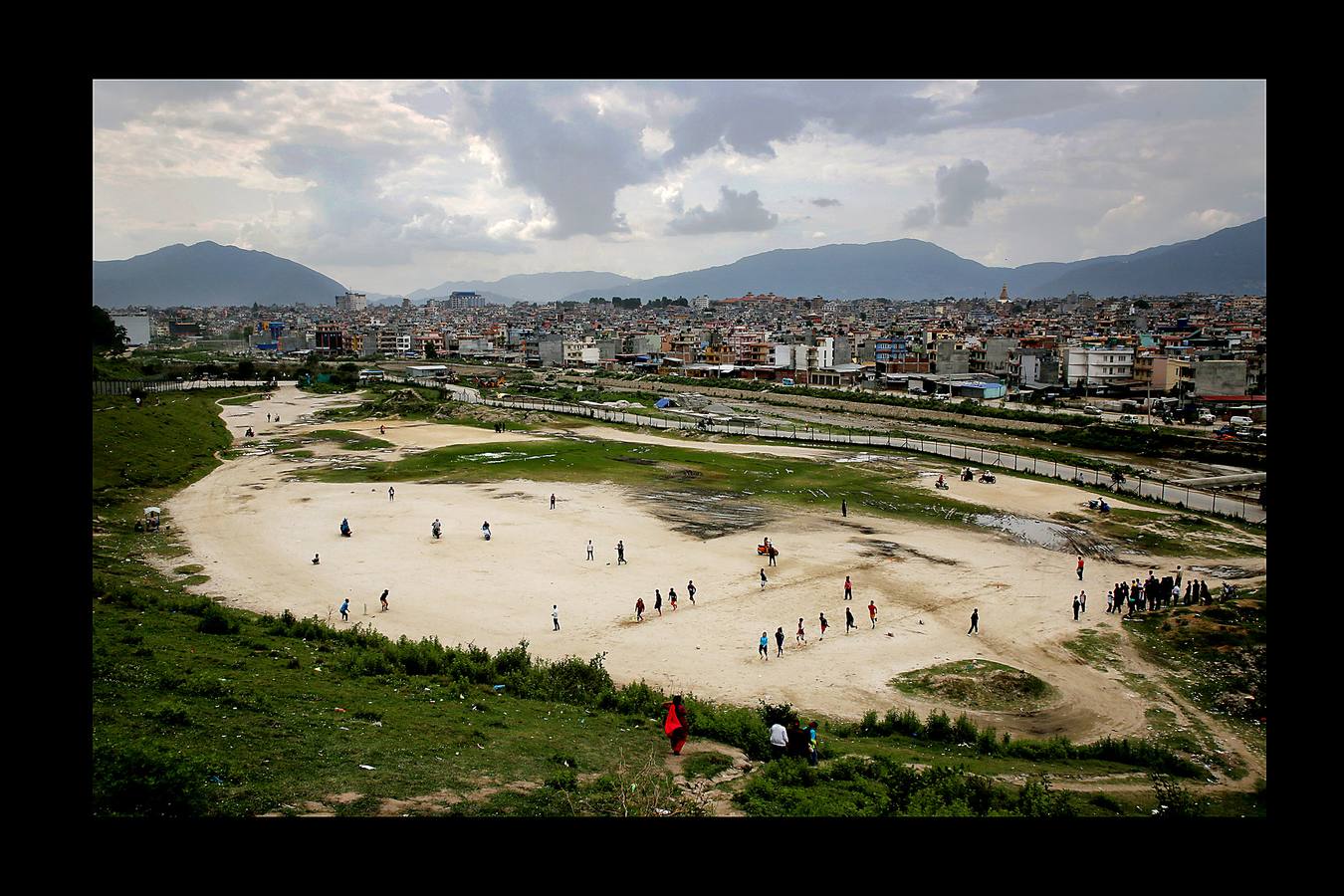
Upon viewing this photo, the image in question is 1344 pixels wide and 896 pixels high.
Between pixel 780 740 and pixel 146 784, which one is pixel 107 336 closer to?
pixel 780 740

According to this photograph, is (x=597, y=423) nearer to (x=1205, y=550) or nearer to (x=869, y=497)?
(x=869, y=497)

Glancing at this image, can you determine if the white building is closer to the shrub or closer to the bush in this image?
the shrub

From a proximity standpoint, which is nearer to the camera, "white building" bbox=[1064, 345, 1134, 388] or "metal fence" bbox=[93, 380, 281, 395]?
"metal fence" bbox=[93, 380, 281, 395]

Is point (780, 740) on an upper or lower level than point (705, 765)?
upper

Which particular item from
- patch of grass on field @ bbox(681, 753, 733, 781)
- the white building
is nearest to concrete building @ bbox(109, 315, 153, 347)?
→ the white building

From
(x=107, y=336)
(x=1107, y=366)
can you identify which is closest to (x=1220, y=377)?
(x=1107, y=366)

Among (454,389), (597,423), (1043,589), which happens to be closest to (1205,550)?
(1043,589)
